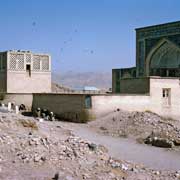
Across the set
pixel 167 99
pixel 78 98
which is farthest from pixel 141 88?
pixel 78 98

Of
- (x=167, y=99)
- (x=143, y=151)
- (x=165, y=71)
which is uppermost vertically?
(x=165, y=71)

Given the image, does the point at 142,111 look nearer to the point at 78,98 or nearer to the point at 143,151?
the point at 78,98

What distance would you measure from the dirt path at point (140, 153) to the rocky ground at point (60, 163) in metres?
0.98

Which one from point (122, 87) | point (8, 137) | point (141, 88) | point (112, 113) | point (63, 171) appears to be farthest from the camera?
point (122, 87)

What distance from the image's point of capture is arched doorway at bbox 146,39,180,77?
29000mm

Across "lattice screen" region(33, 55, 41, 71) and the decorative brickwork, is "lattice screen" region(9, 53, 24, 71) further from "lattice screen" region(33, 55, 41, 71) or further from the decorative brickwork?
the decorative brickwork

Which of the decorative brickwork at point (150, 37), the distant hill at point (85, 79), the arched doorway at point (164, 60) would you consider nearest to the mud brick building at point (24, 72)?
the decorative brickwork at point (150, 37)

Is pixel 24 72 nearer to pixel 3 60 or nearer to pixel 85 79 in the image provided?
pixel 3 60

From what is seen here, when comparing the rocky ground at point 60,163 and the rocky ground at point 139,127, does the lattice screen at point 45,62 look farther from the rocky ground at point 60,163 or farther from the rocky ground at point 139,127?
the rocky ground at point 60,163

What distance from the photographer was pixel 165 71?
30.1m

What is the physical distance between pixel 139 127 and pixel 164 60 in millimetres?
13043

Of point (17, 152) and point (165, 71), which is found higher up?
point (165, 71)

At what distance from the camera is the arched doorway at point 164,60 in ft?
95.1

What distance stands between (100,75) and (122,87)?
142716 millimetres
